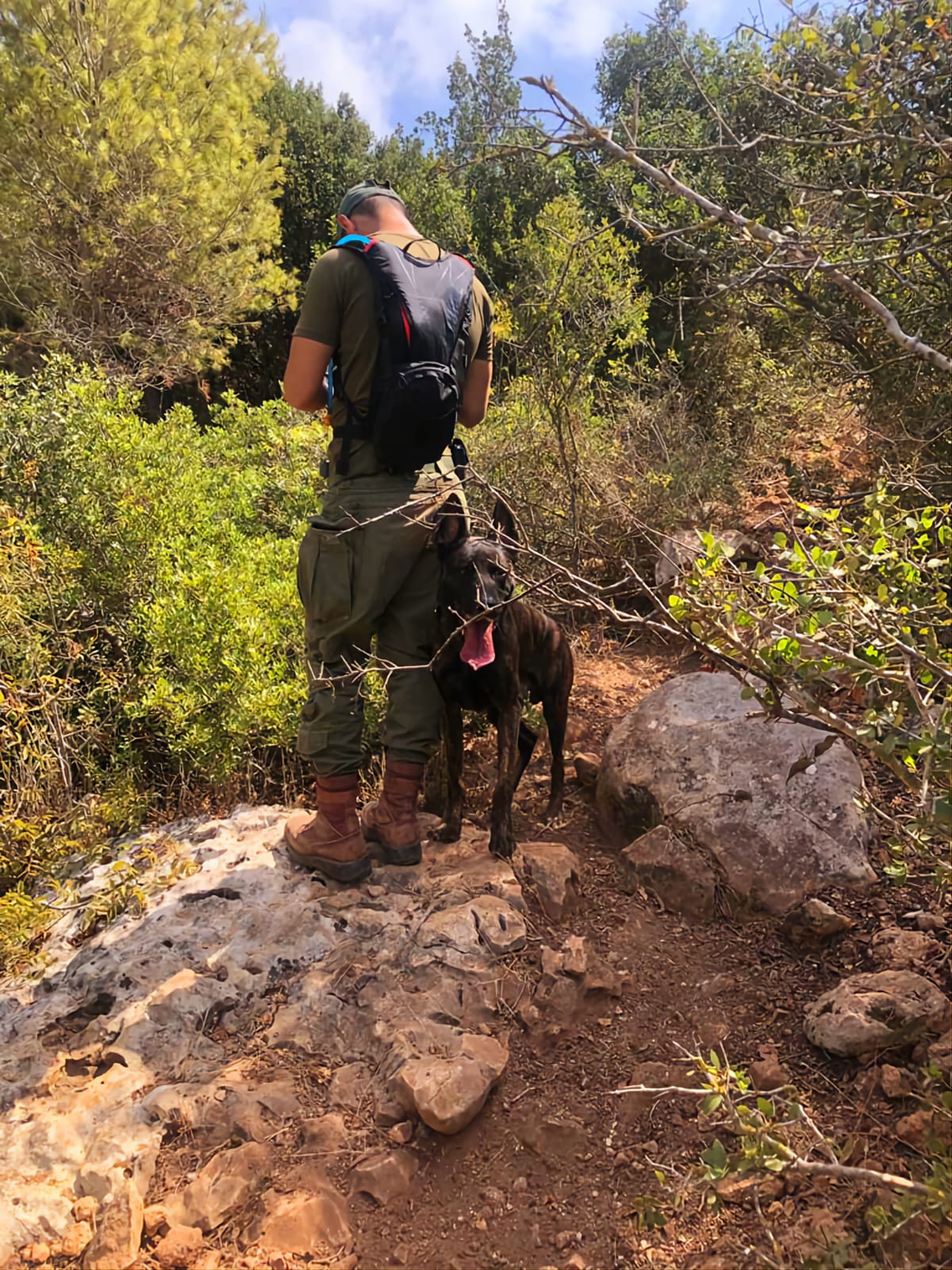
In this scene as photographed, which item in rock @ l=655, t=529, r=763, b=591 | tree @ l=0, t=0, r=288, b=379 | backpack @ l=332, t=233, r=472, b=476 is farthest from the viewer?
tree @ l=0, t=0, r=288, b=379

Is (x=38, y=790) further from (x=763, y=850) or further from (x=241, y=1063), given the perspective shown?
(x=763, y=850)

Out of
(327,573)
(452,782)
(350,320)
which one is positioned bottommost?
(452,782)

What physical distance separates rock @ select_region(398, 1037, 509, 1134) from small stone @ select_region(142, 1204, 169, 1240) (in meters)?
0.66

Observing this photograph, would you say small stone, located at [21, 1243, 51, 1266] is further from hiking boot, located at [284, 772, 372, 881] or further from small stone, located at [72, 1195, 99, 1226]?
hiking boot, located at [284, 772, 372, 881]

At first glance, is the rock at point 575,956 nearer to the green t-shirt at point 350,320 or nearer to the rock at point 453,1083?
the rock at point 453,1083

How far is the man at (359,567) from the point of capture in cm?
296

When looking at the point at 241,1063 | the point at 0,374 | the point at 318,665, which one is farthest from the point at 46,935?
the point at 0,374

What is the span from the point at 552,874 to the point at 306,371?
2032 millimetres

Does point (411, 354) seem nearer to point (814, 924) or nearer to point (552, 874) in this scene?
point (552, 874)

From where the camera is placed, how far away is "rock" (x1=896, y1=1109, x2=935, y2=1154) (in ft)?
6.68

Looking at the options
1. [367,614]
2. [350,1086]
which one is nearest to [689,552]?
[367,614]

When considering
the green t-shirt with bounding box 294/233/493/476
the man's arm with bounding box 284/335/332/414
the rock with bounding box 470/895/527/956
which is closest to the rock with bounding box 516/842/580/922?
the rock with bounding box 470/895/527/956

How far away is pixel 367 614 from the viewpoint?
3.14 metres

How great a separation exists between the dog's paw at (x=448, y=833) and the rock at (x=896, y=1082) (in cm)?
173
